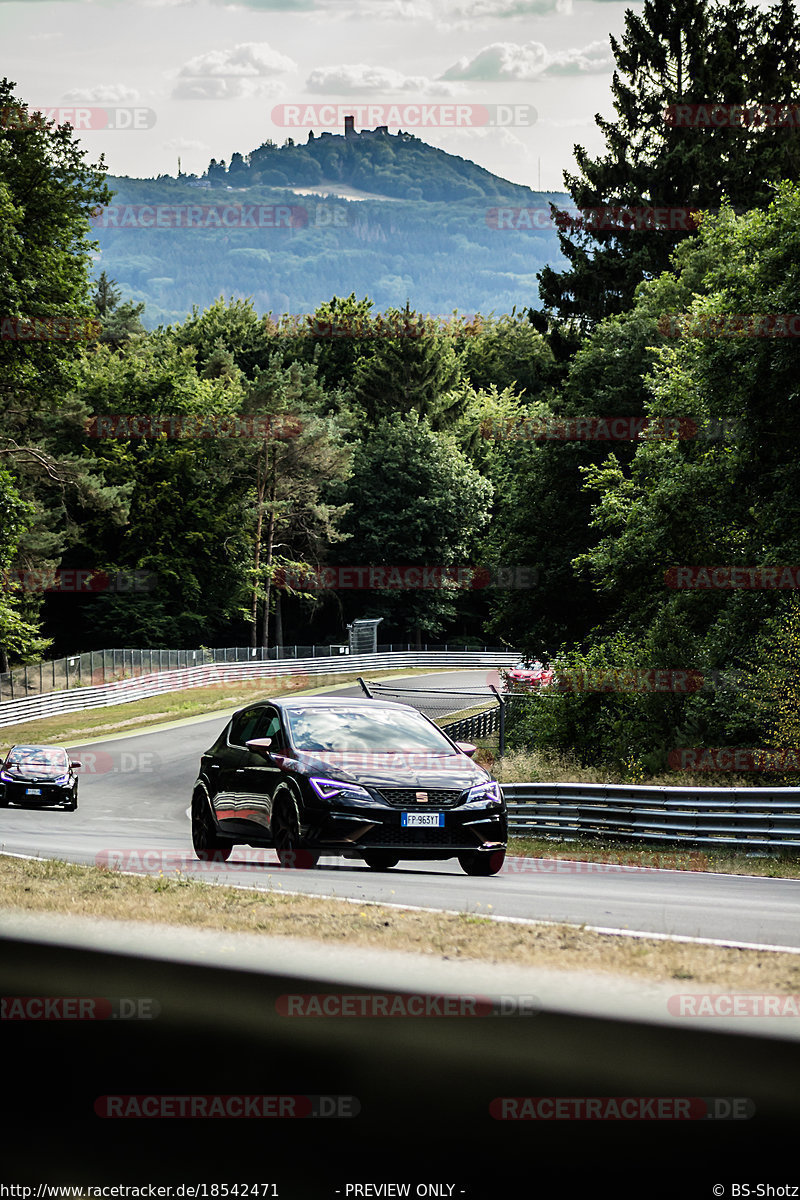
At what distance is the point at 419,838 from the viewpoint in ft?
40.0

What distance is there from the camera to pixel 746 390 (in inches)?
1065

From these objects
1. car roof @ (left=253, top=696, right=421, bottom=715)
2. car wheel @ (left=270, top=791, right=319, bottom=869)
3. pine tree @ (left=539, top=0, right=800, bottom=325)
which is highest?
pine tree @ (left=539, top=0, right=800, bottom=325)

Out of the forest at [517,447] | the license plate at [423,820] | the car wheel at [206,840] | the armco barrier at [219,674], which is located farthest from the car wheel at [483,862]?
the armco barrier at [219,674]

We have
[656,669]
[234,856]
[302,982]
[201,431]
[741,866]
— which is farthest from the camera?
[201,431]

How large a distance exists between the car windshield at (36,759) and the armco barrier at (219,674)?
20.8 metres

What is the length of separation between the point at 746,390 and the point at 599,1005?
26.2 metres

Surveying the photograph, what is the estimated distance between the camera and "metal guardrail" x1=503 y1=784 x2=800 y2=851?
17.6 meters

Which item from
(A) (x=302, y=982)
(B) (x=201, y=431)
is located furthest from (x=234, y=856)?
(B) (x=201, y=431)

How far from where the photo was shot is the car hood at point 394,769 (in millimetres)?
12195

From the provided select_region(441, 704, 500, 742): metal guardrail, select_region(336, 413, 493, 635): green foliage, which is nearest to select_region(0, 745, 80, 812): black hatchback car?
select_region(441, 704, 500, 742): metal guardrail

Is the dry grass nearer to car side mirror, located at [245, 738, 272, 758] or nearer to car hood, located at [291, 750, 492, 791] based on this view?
car hood, located at [291, 750, 492, 791]

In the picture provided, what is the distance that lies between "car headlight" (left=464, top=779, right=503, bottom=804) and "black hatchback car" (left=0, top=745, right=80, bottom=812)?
1762 cm

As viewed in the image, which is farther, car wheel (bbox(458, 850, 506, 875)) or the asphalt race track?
car wheel (bbox(458, 850, 506, 875))

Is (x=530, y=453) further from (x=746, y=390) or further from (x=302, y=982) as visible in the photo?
(x=302, y=982)
